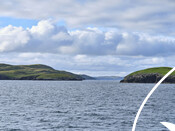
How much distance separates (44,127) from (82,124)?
6048 millimetres

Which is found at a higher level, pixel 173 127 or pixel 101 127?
pixel 173 127

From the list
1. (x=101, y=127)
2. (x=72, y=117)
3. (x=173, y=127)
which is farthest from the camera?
(x=72, y=117)

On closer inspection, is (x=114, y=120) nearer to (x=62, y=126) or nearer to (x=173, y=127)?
(x=62, y=126)

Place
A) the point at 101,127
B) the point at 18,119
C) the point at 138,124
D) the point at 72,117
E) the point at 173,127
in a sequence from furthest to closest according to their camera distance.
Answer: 1. the point at 72,117
2. the point at 18,119
3. the point at 138,124
4. the point at 101,127
5. the point at 173,127

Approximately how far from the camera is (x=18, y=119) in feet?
147

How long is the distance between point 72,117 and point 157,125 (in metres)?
15.1

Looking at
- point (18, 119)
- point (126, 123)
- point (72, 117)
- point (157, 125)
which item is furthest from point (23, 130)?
point (157, 125)

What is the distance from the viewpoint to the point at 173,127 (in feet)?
67.7

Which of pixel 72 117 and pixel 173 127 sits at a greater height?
pixel 173 127

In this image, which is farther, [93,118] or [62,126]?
[93,118]

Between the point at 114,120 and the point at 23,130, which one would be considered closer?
the point at 23,130

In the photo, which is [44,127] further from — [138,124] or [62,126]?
[138,124]

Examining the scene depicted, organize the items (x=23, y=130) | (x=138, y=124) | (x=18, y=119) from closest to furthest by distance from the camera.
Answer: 1. (x=23, y=130)
2. (x=138, y=124)
3. (x=18, y=119)

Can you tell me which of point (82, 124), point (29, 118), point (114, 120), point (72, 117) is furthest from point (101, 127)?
point (29, 118)
